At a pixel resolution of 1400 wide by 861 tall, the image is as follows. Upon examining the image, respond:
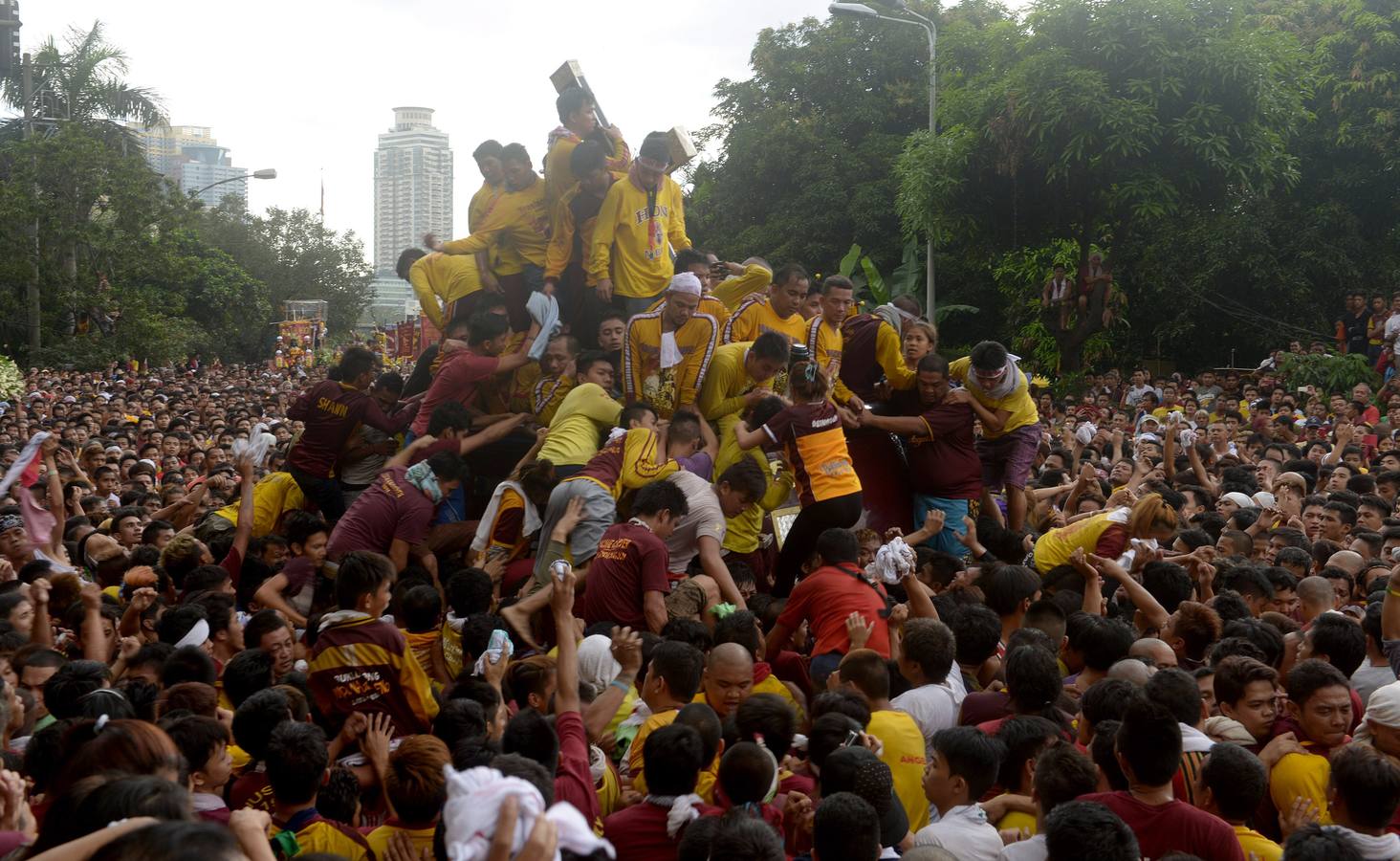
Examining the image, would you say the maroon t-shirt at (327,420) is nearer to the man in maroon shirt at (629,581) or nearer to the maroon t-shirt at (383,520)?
the maroon t-shirt at (383,520)

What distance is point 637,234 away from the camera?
9.87 metres

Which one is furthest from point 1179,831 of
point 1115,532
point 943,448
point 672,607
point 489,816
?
point 943,448

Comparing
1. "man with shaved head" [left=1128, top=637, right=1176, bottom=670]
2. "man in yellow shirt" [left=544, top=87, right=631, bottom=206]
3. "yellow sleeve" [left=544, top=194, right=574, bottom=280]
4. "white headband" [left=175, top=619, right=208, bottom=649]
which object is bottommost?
"white headband" [left=175, top=619, right=208, bottom=649]

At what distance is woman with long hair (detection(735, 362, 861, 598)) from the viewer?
790cm

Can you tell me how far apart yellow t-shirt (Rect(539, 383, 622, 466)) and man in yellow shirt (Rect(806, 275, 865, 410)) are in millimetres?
1564

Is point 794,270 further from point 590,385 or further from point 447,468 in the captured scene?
point 447,468

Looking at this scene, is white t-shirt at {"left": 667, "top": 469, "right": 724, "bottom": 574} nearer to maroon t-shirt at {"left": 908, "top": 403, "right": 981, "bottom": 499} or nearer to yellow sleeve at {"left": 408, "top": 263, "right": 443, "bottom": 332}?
maroon t-shirt at {"left": 908, "top": 403, "right": 981, "bottom": 499}

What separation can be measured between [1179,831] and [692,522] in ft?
13.0

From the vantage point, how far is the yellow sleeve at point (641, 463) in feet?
25.4

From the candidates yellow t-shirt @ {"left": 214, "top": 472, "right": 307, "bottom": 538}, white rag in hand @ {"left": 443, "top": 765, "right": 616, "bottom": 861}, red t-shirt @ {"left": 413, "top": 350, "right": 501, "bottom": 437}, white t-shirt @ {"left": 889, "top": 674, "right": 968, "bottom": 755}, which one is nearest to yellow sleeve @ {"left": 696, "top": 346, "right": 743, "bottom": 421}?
red t-shirt @ {"left": 413, "top": 350, "right": 501, "bottom": 437}

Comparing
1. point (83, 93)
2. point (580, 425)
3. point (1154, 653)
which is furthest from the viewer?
point (83, 93)

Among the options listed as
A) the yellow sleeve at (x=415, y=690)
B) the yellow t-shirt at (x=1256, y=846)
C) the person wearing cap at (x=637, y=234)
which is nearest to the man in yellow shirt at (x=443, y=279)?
the person wearing cap at (x=637, y=234)

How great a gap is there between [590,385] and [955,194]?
15.3 metres

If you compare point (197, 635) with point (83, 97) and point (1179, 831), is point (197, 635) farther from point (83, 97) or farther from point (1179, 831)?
point (83, 97)
